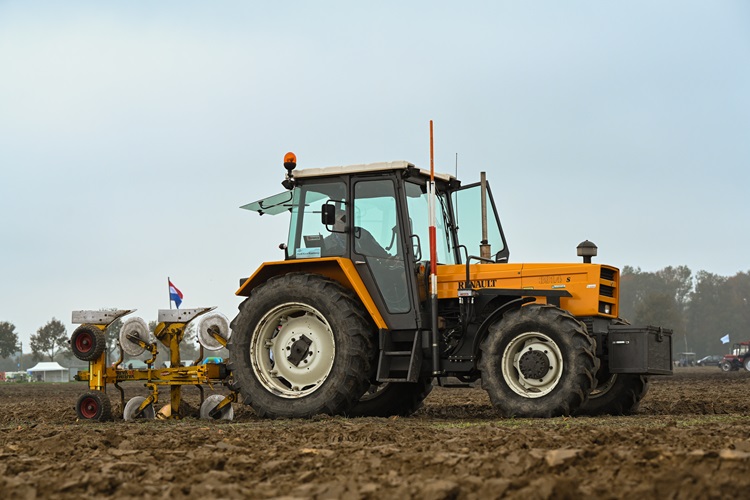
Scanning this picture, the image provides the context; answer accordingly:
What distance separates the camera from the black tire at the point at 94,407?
11383 mm

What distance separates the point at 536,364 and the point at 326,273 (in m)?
2.45

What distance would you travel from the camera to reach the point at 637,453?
5.71 meters

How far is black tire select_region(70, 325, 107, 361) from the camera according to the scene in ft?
37.7

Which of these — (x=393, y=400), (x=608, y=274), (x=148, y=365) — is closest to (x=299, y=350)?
(x=393, y=400)

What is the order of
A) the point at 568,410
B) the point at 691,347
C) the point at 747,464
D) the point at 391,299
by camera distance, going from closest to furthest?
the point at 747,464 → the point at 568,410 → the point at 391,299 → the point at 691,347

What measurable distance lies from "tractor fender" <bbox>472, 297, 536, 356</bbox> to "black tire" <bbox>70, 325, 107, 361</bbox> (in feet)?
13.8

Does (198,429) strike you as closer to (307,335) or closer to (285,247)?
(307,335)

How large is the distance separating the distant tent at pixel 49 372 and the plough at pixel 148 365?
51808mm

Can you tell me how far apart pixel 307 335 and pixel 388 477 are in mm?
5470

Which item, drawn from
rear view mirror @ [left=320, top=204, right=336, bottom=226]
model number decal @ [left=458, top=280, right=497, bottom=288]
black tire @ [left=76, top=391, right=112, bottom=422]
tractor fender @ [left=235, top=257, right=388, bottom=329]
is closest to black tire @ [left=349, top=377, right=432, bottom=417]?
model number decal @ [left=458, top=280, right=497, bottom=288]

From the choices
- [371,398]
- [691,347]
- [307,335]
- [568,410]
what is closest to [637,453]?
[568,410]

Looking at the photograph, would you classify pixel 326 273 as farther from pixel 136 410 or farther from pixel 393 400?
pixel 136 410

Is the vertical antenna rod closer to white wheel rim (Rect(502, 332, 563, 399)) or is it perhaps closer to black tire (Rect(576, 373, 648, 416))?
white wheel rim (Rect(502, 332, 563, 399))

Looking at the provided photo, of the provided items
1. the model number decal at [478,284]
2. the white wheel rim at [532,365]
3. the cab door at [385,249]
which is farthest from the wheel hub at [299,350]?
the white wheel rim at [532,365]
